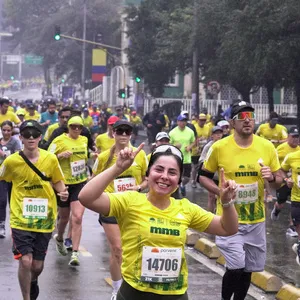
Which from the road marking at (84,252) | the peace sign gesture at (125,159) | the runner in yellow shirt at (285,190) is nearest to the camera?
the peace sign gesture at (125,159)

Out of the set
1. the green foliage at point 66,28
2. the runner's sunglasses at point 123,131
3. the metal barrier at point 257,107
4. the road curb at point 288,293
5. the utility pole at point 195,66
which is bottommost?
the road curb at point 288,293

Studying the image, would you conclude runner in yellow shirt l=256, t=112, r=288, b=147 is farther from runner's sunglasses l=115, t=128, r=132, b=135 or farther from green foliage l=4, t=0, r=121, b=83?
green foliage l=4, t=0, r=121, b=83

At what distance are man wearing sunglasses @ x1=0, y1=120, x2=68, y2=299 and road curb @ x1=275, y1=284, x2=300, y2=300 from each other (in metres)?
2.54

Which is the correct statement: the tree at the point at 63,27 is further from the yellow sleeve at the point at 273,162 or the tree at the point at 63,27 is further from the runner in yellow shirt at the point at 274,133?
the yellow sleeve at the point at 273,162

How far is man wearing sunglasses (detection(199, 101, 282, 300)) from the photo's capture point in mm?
8492

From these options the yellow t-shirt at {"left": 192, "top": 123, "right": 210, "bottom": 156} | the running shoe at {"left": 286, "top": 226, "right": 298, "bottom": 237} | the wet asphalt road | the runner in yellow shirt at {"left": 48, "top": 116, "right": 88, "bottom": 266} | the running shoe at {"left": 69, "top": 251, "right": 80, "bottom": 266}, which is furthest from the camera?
the yellow t-shirt at {"left": 192, "top": 123, "right": 210, "bottom": 156}

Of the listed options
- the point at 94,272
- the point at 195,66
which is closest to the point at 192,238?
the point at 94,272

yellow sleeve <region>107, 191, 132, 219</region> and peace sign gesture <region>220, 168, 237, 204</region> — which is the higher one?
peace sign gesture <region>220, 168, 237, 204</region>

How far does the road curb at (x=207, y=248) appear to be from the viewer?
12.6 metres

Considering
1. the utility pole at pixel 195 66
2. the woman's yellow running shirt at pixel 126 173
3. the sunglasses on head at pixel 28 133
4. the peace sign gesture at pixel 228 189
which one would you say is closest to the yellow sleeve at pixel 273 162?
the woman's yellow running shirt at pixel 126 173

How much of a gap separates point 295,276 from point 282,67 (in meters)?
18.3

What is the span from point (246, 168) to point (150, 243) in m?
2.87

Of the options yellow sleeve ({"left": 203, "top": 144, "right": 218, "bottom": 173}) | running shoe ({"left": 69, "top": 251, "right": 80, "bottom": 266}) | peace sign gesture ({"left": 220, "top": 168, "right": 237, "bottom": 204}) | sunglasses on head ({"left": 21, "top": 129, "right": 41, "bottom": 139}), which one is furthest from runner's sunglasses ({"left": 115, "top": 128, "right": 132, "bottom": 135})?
peace sign gesture ({"left": 220, "top": 168, "right": 237, "bottom": 204})

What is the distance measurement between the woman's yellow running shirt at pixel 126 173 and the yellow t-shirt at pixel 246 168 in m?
1.34
